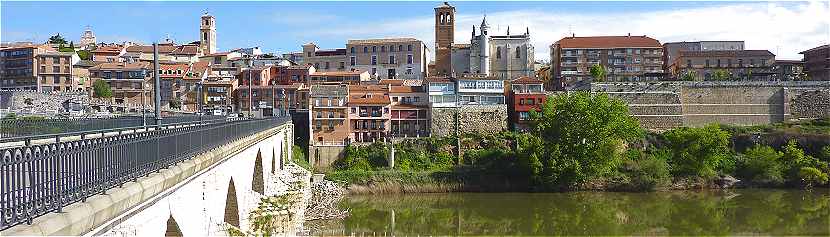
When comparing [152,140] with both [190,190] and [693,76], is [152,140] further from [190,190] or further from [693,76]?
[693,76]

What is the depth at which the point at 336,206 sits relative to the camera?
1420 inches

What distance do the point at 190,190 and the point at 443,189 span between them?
31.8 meters

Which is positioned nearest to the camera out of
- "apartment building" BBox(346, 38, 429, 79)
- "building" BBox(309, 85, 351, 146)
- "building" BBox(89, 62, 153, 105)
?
"building" BBox(309, 85, 351, 146)

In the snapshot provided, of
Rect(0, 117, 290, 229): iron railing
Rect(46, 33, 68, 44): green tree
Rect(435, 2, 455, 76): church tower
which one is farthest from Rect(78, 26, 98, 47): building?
Rect(0, 117, 290, 229): iron railing

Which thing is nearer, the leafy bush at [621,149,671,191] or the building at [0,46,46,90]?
the leafy bush at [621,149,671,191]

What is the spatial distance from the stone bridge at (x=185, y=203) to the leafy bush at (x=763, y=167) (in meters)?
29.0

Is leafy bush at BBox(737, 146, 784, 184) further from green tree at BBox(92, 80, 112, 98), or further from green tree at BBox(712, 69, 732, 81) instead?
green tree at BBox(92, 80, 112, 98)

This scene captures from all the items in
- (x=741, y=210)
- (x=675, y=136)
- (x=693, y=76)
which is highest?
(x=693, y=76)

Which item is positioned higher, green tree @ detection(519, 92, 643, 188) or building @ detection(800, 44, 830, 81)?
building @ detection(800, 44, 830, 81)

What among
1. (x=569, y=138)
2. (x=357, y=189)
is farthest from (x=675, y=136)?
(x=357, y=189)

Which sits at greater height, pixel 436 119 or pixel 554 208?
pixel 436 119

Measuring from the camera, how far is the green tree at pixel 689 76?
211 feet

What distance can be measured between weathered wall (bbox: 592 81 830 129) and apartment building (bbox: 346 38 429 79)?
20126 mm

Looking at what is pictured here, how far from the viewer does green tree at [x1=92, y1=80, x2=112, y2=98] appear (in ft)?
203
